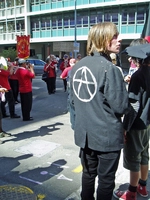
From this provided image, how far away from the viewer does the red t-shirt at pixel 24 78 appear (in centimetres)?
697

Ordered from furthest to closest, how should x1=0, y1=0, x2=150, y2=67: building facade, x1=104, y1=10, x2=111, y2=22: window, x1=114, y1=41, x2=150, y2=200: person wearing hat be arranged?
x1=104, y1=10, x2=111, y2=22: window
x1=0, y1=0, x2=150, y2=67: building facade
x1=114, y1=41, x2=150, y2=200: person wearing hat

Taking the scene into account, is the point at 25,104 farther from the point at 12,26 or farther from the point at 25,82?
the point at 12,26

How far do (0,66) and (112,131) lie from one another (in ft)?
14.5

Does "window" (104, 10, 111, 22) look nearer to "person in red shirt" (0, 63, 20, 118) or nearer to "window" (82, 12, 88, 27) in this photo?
"window" (82, 12, 88, 27)

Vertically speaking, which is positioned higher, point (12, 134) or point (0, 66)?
point (0, 66)

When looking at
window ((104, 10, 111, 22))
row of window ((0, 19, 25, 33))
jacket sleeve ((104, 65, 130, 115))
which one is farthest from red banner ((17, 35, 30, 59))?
row of window ((0, 19, 25, 33))

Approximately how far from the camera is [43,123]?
6.88 m

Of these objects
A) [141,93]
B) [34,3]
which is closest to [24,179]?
[141,93]

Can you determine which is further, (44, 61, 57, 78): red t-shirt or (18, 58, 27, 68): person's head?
(44, 61, 57, 78): red t-shirt

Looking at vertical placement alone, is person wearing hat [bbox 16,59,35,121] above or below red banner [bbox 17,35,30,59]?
below

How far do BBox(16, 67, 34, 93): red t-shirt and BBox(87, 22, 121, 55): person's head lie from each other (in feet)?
16.1

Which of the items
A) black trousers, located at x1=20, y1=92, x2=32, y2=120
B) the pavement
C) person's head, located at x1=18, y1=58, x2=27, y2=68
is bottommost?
the pavement

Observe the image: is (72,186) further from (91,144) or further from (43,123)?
(43,123)

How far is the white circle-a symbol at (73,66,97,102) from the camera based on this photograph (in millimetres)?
2197
